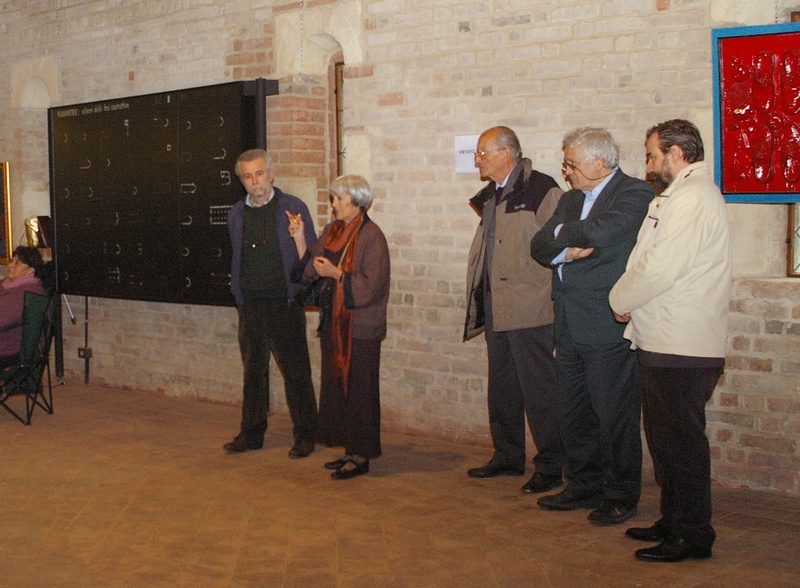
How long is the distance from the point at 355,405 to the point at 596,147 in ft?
7.09

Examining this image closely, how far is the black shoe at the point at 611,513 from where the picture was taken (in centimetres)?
544

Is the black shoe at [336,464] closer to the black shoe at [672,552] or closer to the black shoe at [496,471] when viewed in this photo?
the black shoe at [496,471]

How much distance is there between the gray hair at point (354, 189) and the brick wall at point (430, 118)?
98cm

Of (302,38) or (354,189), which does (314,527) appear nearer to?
(354,189)

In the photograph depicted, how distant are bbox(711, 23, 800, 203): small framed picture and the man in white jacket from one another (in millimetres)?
1108

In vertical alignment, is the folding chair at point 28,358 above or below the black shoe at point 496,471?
above

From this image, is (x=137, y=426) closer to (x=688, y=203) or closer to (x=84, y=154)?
(x=84, y=154)

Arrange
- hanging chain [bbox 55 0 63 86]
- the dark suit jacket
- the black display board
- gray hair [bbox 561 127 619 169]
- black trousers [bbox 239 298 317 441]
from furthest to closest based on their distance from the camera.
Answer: hanging chain [bbox 55 0 63 86], the black display board, black trousers [bbox 239 298 317 441], gray hair [bbox 561 127 619 169], the dark suit jacket

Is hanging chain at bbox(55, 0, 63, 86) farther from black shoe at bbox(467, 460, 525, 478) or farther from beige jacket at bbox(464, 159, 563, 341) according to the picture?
black shoe at bbox(467, 460, 525, 478)

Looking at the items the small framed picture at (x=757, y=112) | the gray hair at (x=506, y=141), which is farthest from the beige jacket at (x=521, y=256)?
the small framed picture at (x=757, y=112)

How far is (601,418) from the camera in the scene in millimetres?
5434

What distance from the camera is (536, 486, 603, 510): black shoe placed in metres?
5.70

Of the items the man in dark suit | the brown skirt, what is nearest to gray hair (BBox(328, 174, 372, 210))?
the brown skirt

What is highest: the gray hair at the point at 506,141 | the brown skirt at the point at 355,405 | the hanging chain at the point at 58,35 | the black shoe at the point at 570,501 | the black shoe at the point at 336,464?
the hanging chain at the point at 58,35
